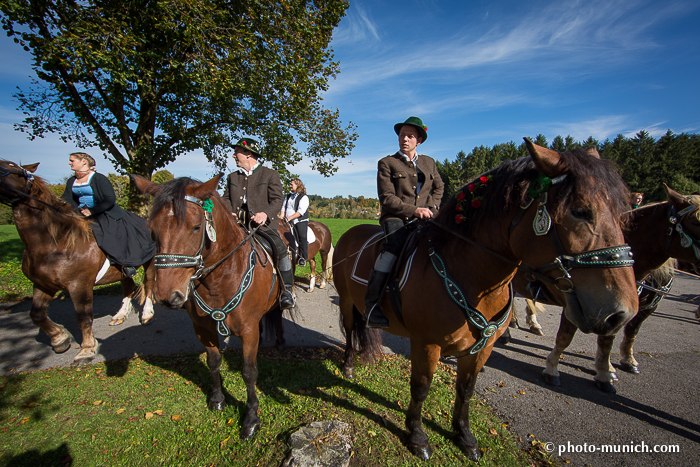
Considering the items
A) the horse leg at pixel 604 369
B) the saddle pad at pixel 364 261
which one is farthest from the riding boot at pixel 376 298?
the horse leg at pixel 604 369

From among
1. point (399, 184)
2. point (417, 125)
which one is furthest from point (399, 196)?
point (417, 125)

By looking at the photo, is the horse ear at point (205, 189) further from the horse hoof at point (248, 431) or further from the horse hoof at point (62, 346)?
the horse hoof at point (62, 346)

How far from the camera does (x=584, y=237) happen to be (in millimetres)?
1577

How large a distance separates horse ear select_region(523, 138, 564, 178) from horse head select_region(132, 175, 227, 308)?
2526 millimetres

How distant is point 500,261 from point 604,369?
361cm

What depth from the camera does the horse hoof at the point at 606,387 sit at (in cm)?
394

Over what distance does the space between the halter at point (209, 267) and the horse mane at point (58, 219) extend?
127 inches

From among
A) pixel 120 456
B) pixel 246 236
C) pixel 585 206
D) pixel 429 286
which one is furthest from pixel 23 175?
pixel 585 206

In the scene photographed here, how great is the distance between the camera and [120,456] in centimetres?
266

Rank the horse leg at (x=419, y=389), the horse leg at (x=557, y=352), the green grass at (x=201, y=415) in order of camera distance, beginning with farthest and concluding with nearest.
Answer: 1. the horse leg at (x=557, y=352)
2. the green grass at (x=201, y=415)
3. the horse leg at (x=419, y=389)

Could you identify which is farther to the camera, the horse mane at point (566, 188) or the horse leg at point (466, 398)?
the horse leg at point (466, 398)

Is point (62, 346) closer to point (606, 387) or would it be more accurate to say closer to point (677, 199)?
point (606, 387)

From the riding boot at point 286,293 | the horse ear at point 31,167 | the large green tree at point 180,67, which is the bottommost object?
the riding boot at point 286,293

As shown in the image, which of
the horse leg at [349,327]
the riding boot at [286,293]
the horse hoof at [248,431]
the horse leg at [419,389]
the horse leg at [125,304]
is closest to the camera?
the horse leg at [419,389]
